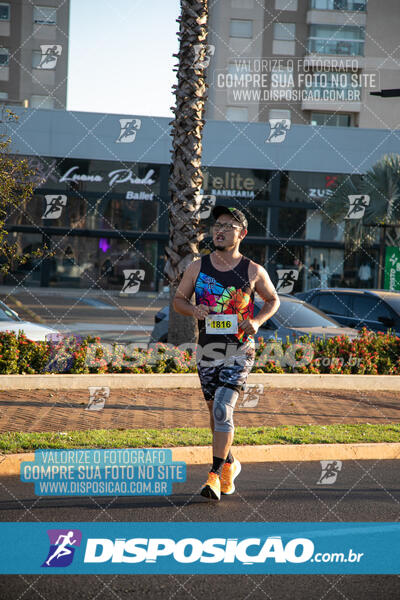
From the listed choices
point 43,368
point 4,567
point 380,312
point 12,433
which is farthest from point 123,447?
point 380,312

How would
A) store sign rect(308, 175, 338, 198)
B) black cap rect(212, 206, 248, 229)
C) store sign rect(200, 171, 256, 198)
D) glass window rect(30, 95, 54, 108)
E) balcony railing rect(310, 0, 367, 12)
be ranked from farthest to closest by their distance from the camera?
glass window rect(30, 95, 54, 108) → balcony railing rect(310, 0, 367, 12) → store sign rect(308, 175, 338, 198) → store sign rect(200, 171, 256, 198) → black cap rect(212, 206, 248, 229)

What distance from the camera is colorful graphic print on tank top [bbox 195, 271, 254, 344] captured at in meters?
5.64

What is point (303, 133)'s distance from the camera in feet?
123

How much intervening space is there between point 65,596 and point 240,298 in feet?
8.67

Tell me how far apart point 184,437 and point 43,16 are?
50.5 meters

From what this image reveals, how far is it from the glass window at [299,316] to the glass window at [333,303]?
106 centimetres

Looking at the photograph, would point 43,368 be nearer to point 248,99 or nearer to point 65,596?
point 65,596

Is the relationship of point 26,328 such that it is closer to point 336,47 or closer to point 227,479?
point 227,479

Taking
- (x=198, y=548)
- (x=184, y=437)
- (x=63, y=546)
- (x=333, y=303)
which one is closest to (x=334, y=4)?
(x=333, y=303)

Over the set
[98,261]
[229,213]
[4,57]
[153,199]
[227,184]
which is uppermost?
[4,57]

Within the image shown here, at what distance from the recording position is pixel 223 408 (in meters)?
5.66

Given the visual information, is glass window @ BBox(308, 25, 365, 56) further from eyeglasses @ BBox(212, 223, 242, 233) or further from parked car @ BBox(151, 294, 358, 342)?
eyeglasses @ BBox(212, 223, 242, 233)

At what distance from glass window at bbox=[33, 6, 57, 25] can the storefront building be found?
19.4 metres

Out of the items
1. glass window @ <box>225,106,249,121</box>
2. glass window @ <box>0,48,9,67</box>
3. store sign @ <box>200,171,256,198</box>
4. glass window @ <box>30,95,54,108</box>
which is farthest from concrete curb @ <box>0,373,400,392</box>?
glass window @ <box>0,48,9,67</box>
